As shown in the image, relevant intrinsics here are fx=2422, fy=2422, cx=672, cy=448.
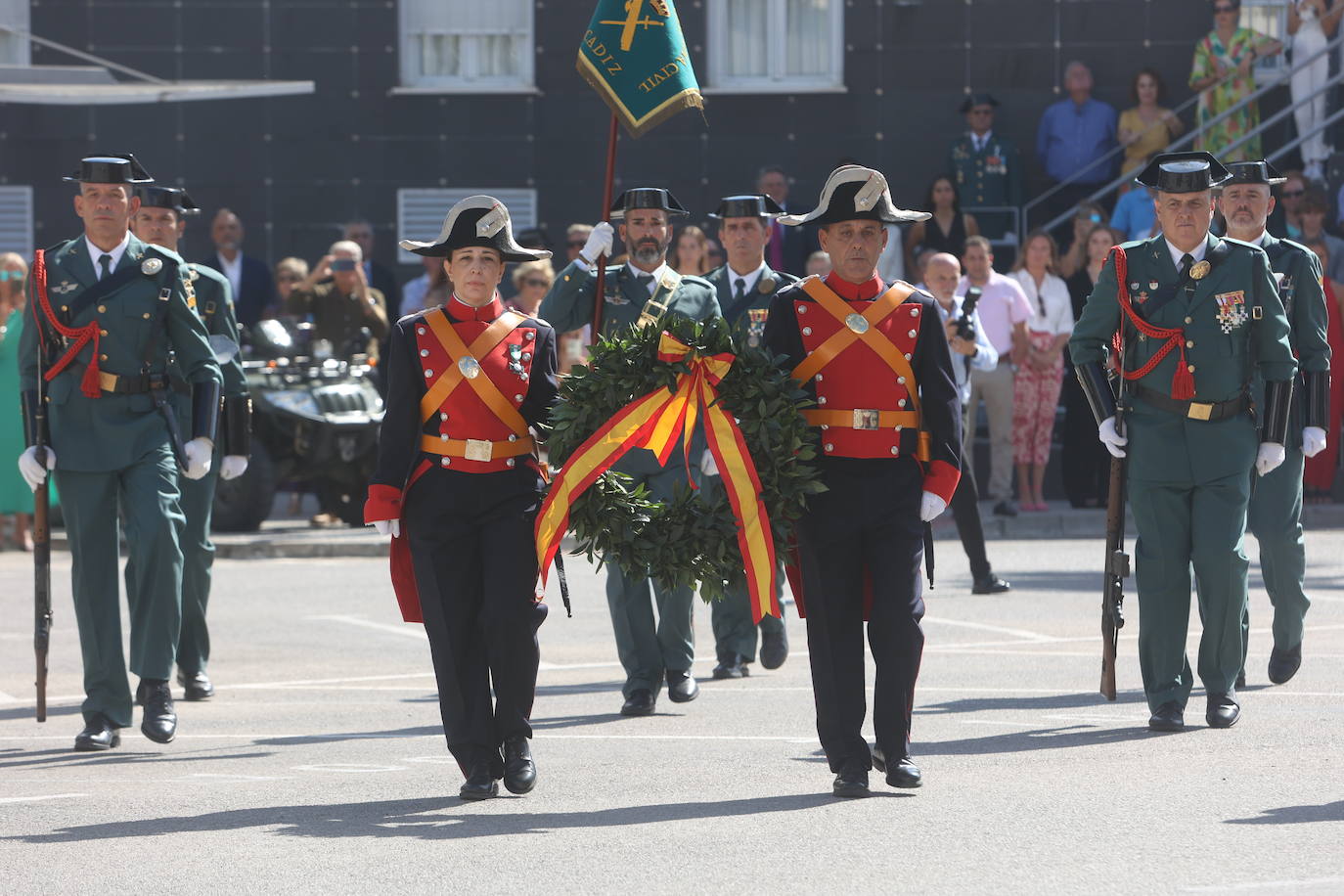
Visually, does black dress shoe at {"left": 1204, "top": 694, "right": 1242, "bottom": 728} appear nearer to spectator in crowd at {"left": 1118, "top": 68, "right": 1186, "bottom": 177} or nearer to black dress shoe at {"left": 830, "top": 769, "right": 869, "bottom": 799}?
black dress shoe at {"left": 830, "top": 769, "right": 869, "bottom": 799}

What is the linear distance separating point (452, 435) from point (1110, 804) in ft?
8.29

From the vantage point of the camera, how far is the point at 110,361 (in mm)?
9906

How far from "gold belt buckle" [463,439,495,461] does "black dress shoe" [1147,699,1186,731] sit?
3018 mm

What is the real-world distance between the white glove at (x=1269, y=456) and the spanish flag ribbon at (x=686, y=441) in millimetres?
2508

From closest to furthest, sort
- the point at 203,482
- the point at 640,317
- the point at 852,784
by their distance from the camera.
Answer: the point at 852,784
the point at 640,317
the point at 203,482

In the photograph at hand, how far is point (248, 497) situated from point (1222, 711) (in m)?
10.7

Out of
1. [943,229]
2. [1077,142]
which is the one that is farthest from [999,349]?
[1077,142]

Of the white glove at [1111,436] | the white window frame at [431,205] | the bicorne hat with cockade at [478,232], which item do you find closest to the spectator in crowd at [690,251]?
the white glove at [1111,436]

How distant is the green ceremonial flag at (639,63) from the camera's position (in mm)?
9836

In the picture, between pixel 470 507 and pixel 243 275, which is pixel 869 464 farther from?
pixel 243 275

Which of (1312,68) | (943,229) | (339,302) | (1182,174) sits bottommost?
(339,302)

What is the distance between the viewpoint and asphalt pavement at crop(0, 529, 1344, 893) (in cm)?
699

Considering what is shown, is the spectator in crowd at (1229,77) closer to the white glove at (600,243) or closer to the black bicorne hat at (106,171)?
the white glove at (600,243)

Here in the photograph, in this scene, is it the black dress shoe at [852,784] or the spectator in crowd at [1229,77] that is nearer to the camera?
the black dress shoe at [852,784]
